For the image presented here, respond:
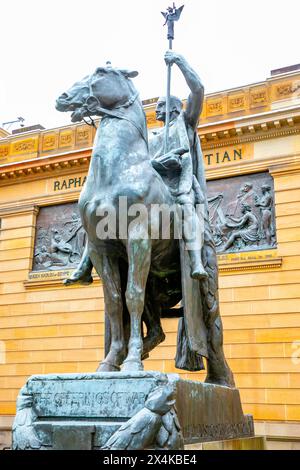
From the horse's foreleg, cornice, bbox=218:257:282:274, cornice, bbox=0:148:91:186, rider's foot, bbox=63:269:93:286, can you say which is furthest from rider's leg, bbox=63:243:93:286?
cornice, bbox=0:148:91:186

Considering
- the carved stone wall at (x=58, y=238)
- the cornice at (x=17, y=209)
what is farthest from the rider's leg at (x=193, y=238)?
the cornice at (x=17, y=209)

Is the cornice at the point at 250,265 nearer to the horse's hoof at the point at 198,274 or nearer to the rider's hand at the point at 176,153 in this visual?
the rider's hand at the point at 176,153

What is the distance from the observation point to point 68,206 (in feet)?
73.8

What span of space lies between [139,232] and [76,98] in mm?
1467

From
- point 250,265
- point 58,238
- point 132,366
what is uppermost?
point 58,238

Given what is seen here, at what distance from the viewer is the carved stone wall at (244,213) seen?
61.4ft

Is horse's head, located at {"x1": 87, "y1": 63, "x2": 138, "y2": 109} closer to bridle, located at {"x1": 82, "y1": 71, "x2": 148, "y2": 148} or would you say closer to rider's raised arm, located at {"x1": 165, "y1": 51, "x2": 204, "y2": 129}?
bridle, located at {"x1": 82, "y1": 71, "x2": 148, "y2": 148}

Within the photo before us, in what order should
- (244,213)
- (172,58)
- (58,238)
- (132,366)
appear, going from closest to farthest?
(132,366) → (172,58) → (244,213) → (58,238)

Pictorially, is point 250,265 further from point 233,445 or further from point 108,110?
point 108,110

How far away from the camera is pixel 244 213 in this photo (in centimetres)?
1895

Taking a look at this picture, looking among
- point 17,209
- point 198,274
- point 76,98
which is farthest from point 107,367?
point 17,209

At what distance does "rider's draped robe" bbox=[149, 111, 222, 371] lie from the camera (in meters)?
5.47

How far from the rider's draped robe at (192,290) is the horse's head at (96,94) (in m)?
0.97
